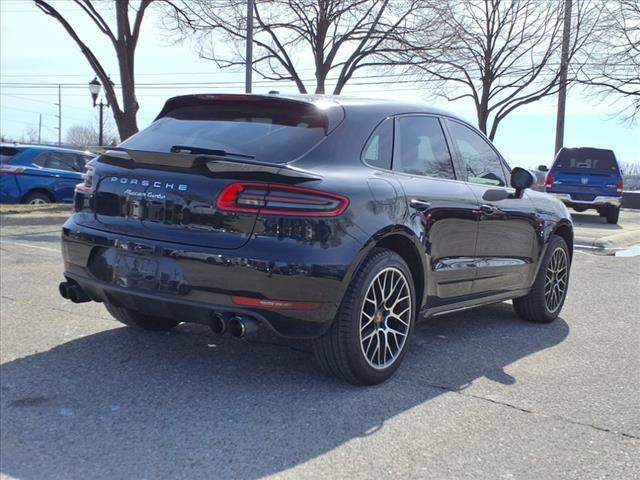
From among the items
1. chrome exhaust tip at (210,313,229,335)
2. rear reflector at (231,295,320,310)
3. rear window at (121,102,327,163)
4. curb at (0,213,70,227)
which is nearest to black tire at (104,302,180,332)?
rear window at (121,102,327,163)

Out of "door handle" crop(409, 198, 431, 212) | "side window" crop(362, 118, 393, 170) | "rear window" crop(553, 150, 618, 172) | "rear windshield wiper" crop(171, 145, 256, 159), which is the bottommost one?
"door handle" crop(409, 198, 431, 212)

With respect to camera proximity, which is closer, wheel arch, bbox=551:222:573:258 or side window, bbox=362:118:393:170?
side window, bbox=362:118:393:170

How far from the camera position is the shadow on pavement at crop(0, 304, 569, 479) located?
3186mm

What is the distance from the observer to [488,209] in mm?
5059

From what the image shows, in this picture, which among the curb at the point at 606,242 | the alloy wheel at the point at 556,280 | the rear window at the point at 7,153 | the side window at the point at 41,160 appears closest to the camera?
the alloy wheel at the point at 556,280

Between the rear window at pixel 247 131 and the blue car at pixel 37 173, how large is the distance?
36.4 feet

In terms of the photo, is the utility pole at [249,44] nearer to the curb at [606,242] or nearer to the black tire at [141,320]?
the curb at [606,242]

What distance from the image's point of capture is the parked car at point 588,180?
17.0 m

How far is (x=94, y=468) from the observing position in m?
3.10

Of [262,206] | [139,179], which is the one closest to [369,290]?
[262,206]

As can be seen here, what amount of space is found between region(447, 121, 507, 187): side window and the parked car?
1260 cm

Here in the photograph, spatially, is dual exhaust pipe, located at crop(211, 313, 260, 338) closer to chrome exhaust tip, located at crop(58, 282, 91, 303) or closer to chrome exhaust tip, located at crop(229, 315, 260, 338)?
chrome exhaust tip, located at crop(229, 315, 260, 338)

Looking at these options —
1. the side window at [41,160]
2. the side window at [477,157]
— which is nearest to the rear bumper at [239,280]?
the side window at [477,157]

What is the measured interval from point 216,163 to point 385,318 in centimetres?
134
